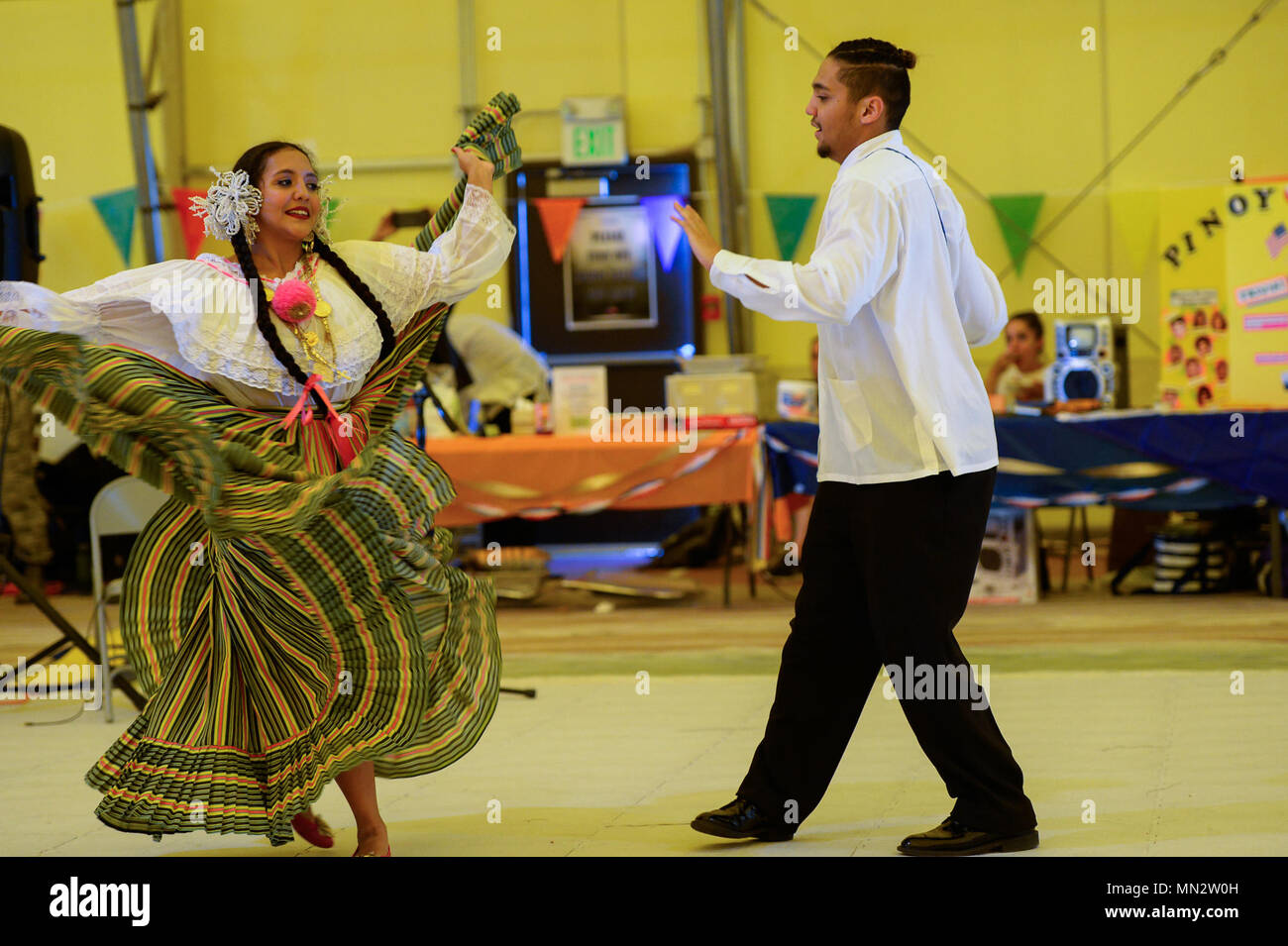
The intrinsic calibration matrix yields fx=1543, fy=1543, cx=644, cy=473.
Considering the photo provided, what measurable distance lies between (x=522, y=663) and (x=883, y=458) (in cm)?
293

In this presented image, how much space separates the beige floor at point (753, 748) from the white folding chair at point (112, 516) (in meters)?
0.17

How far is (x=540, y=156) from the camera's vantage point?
957 centimetres

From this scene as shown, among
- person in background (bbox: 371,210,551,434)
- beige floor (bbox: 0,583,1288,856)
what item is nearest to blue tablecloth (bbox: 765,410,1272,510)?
beige floor (bbox: 0,583,1288,856)

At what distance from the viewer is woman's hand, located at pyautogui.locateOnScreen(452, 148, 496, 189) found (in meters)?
3.14

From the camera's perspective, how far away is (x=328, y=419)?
2936 mm

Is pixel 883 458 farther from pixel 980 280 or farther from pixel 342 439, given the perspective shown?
pixel 342 439

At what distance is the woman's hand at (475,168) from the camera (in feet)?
10.3

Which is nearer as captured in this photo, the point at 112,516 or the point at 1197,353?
the point at 112,516

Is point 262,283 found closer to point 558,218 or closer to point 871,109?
point 871,109

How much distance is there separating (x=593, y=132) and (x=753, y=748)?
A: 6142 mm

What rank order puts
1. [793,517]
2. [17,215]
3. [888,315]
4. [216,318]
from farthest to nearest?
[793,517]
[17,215]
[216,318]
[888,315]

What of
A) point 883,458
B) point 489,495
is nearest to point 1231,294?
point 489,495

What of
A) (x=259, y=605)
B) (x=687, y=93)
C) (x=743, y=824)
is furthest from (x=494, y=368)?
(x=743, y=824)

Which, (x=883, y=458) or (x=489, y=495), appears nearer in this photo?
(x=883, y=458)
